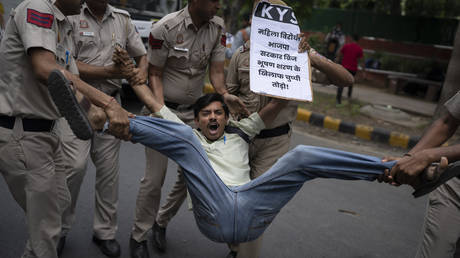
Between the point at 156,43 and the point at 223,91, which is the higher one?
the point at 156,43

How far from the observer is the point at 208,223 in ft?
7.37

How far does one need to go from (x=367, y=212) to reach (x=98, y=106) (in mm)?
3001

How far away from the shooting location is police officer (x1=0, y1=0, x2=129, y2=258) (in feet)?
6.68

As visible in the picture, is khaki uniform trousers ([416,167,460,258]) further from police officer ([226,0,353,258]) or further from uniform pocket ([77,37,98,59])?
uniform pocket ([77,37,98,59])

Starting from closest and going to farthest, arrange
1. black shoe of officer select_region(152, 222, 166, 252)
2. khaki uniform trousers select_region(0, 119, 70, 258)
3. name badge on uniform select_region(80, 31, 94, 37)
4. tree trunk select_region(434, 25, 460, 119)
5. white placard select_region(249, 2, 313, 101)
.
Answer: khaki uniform trousers select_region(0, 119, 70, 258) → white placard select_region(249, 2, 313, 101) → name badge on uniform select_region(80, 31, 94, 37) → black shoe of officer select_region(152, 222, 166, 252) → tree trunk select_region(434, 25, 460, 119)

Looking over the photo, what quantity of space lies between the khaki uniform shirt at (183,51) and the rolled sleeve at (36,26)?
3.01 feet

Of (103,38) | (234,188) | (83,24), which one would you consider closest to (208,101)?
(234,188)

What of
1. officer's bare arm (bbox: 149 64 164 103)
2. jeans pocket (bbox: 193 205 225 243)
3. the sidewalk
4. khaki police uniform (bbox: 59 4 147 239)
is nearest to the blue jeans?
jeans pocket (bbox: 193 205 225 243)

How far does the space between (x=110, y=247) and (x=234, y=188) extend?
1205 mm

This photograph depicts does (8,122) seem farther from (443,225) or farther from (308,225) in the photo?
(308,225)

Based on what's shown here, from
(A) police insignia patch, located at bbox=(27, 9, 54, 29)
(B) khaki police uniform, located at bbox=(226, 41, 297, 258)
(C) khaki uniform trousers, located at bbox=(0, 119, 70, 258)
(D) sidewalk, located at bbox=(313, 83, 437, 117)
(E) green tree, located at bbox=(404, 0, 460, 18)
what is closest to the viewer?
(A) police insignia patch, located at bbox=(27, 9, 54, 29)

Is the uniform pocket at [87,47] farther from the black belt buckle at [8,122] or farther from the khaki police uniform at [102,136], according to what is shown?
the black belt buckle at [8,122]

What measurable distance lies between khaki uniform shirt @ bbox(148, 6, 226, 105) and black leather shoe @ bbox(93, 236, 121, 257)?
1.10 metres

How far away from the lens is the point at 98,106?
2010 millimetres
